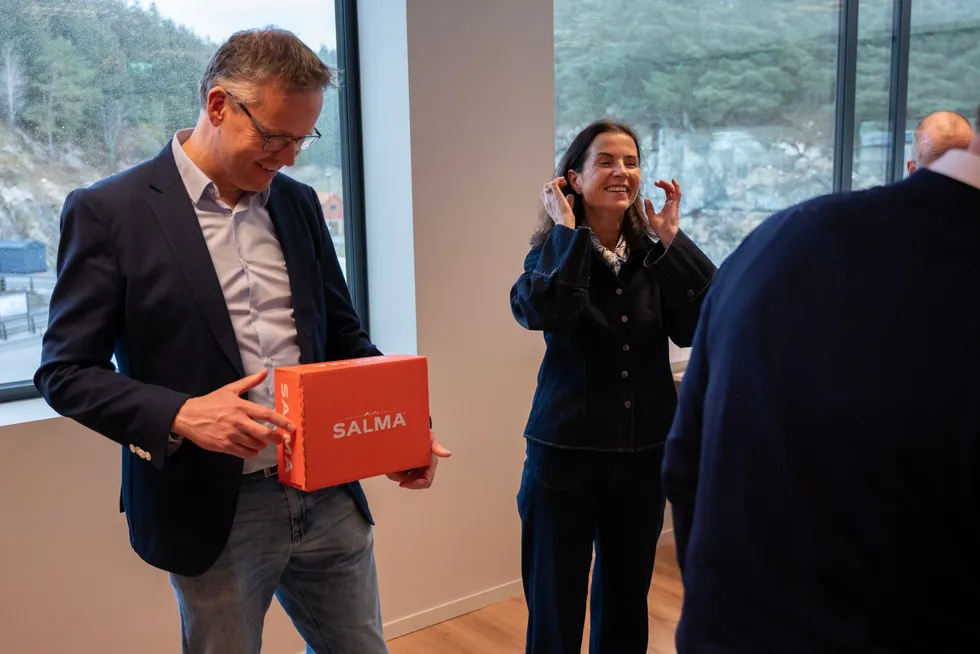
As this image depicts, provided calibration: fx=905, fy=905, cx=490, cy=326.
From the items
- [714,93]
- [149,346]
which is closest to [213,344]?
[149,346]

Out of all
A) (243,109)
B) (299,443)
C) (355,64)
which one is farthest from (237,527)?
(355,64)

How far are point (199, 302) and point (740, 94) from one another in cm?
342

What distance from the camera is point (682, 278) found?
6.92ft

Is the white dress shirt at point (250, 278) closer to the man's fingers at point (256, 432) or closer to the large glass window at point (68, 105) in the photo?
the man's fingers at point (256, 432)

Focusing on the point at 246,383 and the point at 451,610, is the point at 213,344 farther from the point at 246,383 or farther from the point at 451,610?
the point at 451,610

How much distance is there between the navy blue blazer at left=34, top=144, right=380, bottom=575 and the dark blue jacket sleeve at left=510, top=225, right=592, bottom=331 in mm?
804

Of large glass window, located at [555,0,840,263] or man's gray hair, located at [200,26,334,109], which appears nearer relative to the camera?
man's gray hair, located at [200,26,334,109]

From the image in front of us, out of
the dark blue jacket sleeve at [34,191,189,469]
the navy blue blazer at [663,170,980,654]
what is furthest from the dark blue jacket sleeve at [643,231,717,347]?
the navy blue blazer at [663,170,980,654]

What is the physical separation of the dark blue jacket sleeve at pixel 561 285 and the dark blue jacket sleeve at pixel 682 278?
0.18 meters

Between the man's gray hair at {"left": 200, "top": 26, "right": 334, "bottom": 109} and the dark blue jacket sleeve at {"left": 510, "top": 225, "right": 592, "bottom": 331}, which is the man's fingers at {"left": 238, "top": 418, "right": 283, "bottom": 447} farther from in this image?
the dark blue jacket sleeve at {"left": 510, "top": 225, "right": 592, "bottom": 331}

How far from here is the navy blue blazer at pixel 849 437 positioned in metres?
0.75

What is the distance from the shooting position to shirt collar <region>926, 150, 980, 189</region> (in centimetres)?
78

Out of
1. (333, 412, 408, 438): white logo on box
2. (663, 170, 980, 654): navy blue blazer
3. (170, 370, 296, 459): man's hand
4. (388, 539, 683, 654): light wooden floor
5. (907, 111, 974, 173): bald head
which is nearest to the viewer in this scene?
(663, 170, 980, 654): navy blue blazer

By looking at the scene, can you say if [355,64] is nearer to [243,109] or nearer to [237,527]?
[243,109]
